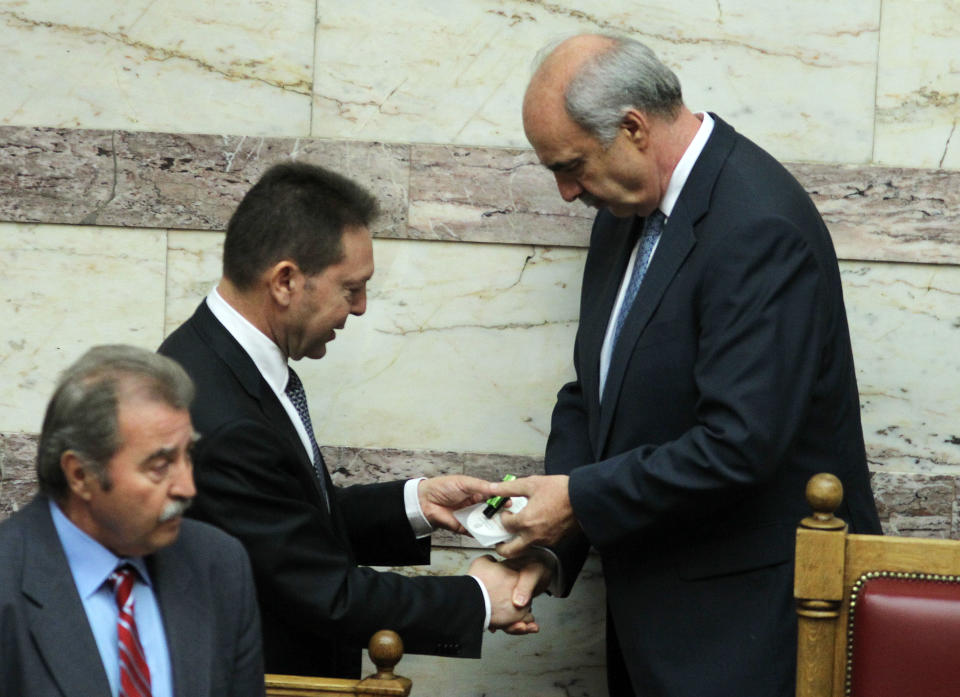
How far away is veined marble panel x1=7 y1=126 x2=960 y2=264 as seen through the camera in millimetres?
3543

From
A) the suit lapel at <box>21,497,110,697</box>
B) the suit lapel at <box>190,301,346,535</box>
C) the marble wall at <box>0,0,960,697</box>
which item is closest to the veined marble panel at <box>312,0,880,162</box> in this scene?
the marble wall at <box>0,0,960,697</box>

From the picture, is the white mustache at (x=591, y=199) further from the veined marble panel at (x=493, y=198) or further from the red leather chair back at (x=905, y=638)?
the red leather chair back at (x=905, y=638)

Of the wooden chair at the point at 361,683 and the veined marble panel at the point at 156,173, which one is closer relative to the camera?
the wooden chair at the point at 361,683

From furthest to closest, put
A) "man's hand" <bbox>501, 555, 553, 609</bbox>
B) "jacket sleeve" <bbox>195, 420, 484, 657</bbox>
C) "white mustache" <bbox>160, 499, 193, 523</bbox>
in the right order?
"man's hand" <bbox>501, 555, 553, 609</bbox> < "jacket sleeve" <bbox>195, 420, 484, 657</bbox> < "white mustache" <bbox>160, 499, 193, 523</bbox>

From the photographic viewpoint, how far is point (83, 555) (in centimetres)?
222

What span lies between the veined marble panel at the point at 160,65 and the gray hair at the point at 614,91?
40.8 inches

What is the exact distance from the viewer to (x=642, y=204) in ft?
9.84

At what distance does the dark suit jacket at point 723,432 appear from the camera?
8.97ft

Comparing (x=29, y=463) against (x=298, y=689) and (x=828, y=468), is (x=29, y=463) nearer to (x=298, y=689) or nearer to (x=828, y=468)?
(x=298, y=689)

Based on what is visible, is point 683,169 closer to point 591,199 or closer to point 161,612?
point 591,199

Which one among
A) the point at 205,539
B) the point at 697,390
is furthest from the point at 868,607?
the point at 205,539

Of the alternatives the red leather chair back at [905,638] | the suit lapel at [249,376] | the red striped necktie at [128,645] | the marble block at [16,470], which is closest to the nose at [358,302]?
the suit lapel at [249,376]

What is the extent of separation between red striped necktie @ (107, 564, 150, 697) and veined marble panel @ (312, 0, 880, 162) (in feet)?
5.69

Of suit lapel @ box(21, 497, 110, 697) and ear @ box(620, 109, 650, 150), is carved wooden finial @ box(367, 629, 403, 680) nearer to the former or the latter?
suit lapel @ box(21, 497, 110, 697)
